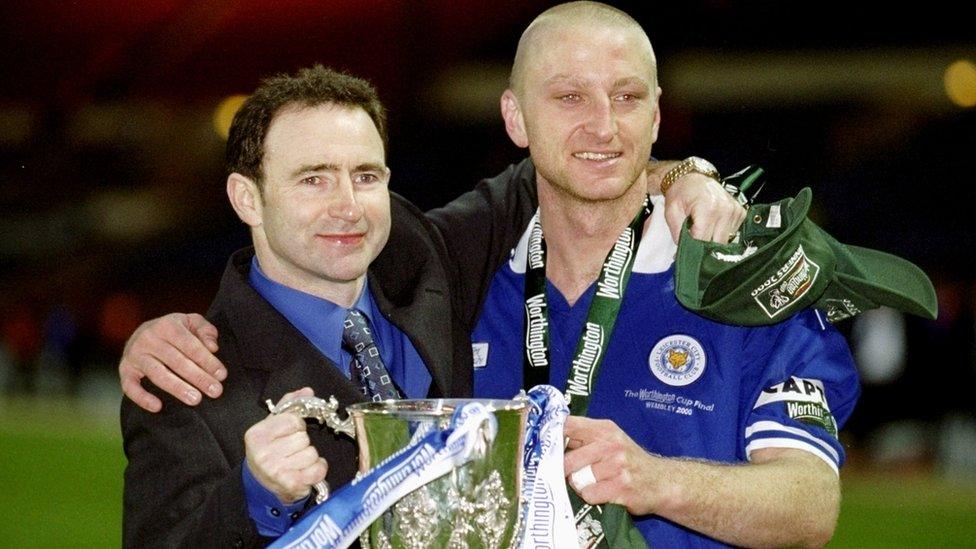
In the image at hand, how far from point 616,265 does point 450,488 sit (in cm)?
98

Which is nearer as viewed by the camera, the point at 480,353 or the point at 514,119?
the point at 480,353

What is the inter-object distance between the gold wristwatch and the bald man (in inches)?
0.7

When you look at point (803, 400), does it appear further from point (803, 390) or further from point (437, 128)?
point (437, 128)

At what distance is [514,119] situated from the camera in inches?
107

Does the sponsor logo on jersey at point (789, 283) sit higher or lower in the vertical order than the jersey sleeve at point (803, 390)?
higher

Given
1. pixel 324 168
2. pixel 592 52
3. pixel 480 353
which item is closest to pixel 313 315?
pixel 324 168

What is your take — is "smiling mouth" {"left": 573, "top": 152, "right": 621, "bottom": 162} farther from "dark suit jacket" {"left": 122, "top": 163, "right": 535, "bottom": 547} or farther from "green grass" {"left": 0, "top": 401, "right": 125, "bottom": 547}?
"green grass" {"left": 0, "top": 401, "right": 125, "bottom": 547}

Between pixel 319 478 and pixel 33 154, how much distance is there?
1422cm

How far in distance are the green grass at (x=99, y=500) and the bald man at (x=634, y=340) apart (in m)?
5.80

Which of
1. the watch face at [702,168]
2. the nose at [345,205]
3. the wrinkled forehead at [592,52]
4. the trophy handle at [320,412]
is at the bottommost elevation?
the trophy handle at [320,412]

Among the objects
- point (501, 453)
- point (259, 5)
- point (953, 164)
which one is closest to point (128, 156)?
point (259, 5)

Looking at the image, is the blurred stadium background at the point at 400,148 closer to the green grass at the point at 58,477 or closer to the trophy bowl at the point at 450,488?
the green grass at the point at 58,477

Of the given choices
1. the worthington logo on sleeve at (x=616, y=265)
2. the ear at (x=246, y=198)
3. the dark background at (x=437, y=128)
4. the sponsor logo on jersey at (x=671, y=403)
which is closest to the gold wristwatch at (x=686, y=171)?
the worthington logo on sleeve at (x=616, y=265)

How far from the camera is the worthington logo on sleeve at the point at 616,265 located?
2467 millimetres
